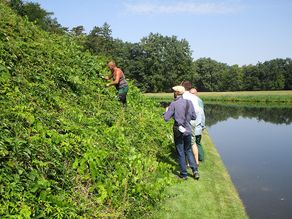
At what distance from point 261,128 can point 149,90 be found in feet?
246

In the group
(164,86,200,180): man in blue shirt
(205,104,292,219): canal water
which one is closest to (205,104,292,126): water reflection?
(205,104,292,219): canal water

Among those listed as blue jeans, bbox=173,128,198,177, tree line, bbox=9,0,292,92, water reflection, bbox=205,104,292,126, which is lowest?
water reflection, bbox=205,104,292,126

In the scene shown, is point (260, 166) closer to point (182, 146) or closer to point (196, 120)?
point (196, 120)

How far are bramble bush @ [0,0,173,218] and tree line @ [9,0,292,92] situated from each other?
149ft

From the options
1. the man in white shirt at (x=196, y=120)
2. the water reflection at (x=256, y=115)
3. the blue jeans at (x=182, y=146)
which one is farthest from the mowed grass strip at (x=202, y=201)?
the water reflection at (x=256, y=115)

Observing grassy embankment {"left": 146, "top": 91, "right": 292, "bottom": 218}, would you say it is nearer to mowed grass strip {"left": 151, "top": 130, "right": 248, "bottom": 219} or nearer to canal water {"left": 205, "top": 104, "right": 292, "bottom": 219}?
mowed grass strip {"left": 151, "top": 130, "right": 248, "bottom": 219}

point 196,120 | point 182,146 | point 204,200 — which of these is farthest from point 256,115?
point 204,200

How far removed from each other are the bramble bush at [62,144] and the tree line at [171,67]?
4551 cm

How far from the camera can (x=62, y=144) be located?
6.17 metres

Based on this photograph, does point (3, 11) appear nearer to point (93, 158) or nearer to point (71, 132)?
point (71, 132)

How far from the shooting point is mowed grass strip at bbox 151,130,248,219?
7219 mm

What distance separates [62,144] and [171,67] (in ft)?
318

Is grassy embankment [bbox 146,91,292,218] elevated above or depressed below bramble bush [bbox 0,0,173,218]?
below

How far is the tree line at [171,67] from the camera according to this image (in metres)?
86.4
